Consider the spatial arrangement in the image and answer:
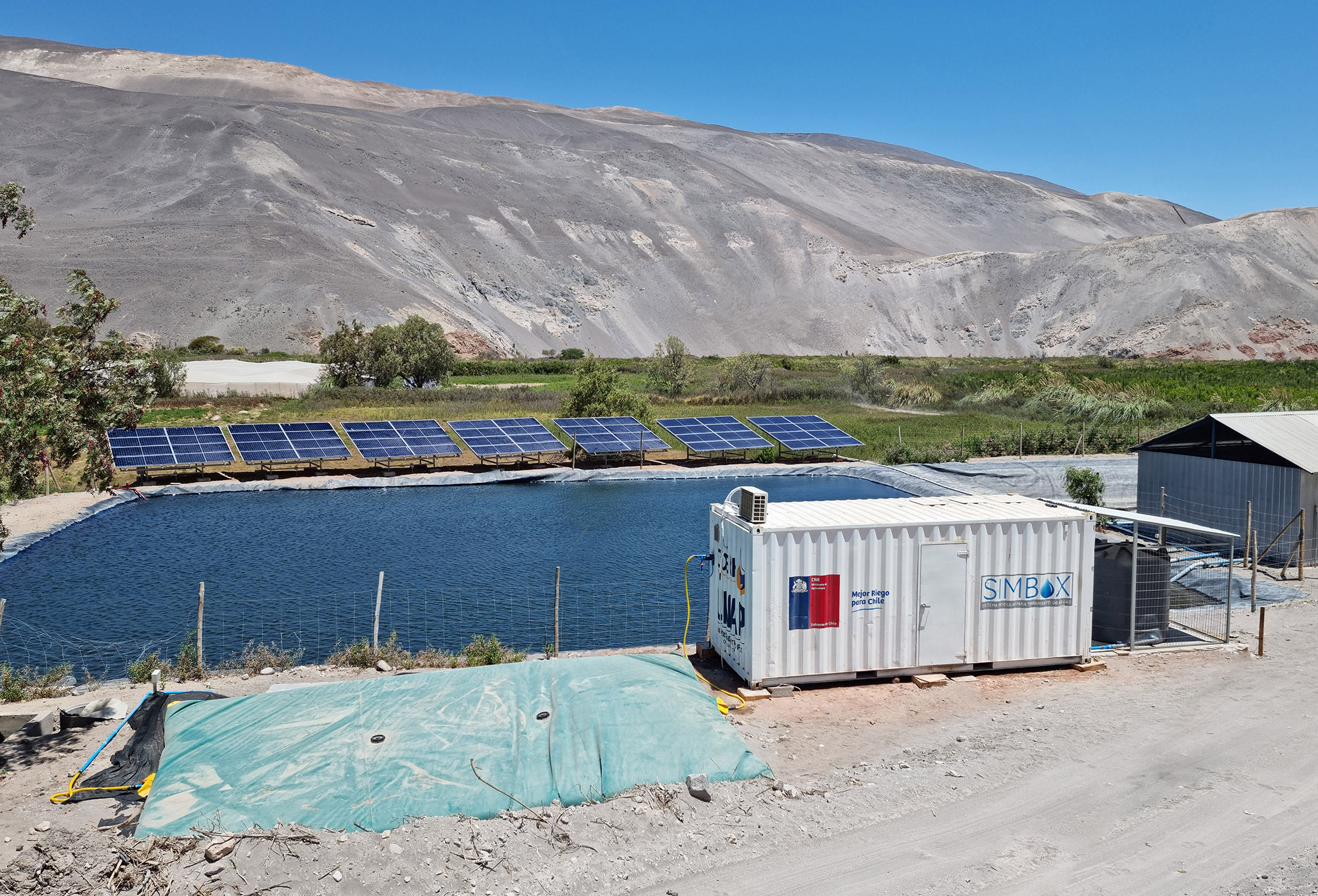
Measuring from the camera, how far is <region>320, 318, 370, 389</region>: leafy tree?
58.0 meters

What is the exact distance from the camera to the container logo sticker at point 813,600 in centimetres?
1406

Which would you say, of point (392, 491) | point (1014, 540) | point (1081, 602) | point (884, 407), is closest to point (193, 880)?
point (1014, 540)

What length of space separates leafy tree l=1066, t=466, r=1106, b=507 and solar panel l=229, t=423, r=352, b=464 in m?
25.2

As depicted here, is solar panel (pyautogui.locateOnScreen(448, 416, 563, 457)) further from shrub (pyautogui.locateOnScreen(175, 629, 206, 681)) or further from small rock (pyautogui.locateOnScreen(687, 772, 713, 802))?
small rock (pyautogui.locateOnScreen(687, 772, 713, 802))

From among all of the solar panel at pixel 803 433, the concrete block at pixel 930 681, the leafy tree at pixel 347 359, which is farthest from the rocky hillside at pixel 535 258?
the concrete block at pixel 930 681

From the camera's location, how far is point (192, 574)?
22.8 meters

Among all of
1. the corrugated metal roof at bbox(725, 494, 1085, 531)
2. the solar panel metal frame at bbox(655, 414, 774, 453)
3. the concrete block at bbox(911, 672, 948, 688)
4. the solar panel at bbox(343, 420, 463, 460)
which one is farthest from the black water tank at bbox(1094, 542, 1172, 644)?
the solar panel at bbox(343, 420, 463, 460)

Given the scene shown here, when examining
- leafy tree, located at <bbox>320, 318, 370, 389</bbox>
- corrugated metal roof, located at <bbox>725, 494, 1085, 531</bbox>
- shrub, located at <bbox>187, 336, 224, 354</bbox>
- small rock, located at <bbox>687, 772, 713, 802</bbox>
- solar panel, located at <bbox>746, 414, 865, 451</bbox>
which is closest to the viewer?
small rock, located at <bbox>687, 772, 713, 802</bbox>

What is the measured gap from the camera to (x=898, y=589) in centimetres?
1445

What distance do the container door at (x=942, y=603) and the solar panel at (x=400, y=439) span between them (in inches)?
1051

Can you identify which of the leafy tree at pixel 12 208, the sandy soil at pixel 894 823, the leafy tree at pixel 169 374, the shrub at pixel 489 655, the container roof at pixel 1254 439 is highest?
the leafy tree at pixel 12 208

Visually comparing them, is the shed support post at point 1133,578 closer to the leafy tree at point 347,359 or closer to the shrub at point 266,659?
the shrub at point 266,659

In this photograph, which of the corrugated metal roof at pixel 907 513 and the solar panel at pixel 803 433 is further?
the solar panel at pixel 803 433

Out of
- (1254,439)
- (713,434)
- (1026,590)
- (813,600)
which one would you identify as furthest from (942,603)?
(713,434)
